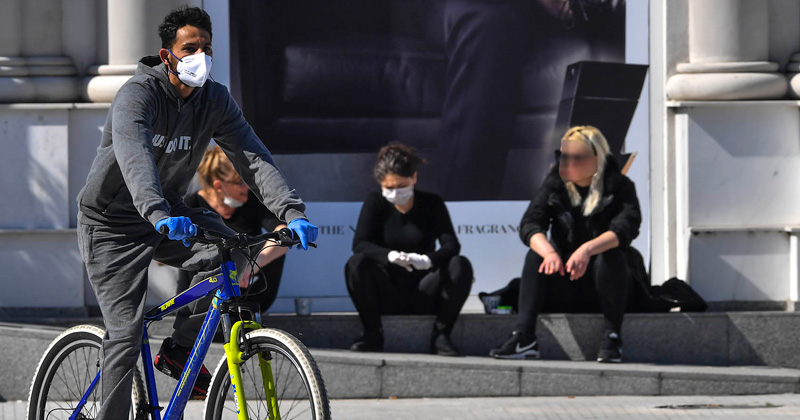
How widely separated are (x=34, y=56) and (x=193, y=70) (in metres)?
4.79

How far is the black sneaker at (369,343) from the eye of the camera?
26.3 feet

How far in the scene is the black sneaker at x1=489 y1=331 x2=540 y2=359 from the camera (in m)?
7.97

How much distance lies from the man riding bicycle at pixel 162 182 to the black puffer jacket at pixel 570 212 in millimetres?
3812

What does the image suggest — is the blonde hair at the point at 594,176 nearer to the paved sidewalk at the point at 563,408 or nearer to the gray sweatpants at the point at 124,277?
the paved sidewalk at the point at 563,408

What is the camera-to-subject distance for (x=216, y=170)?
8.05 m

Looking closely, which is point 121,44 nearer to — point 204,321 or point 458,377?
point 458,377

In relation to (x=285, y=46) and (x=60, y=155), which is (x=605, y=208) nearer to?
(x=285, y=46)

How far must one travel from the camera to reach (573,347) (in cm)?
831

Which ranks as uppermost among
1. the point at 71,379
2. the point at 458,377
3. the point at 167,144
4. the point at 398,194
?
the point at 167,144

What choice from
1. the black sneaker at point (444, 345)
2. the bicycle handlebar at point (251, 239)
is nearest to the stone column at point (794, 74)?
the black sneaker at point (444, 345)

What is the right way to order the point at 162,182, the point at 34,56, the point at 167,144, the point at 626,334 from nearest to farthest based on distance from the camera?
1. the point at 167,144
2. the point at 162,182
3. the point at 626,334
4. the point at 34,56

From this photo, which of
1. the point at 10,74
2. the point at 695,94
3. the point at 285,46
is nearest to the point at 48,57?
the point at 10,74

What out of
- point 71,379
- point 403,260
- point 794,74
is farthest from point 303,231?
point 794,74

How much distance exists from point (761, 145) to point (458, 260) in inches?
102
